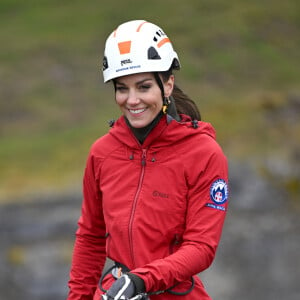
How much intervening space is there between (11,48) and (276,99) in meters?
6.32

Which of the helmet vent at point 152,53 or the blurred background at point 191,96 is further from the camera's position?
the blurred background at point 191,96

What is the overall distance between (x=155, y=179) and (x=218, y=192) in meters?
0.33

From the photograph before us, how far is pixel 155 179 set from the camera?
4.90 metres

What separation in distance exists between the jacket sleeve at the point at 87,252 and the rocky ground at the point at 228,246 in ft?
35.7

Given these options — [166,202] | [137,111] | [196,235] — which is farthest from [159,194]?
[137,111]

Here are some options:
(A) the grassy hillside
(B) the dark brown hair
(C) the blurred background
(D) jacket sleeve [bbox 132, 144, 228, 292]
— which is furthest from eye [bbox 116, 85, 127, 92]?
(A) the grassy hillside

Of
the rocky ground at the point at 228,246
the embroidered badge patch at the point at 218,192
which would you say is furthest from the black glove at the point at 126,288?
the rocky ground at the point at 228,246

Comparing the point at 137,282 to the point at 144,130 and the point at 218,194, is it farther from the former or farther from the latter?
the point at 144,130

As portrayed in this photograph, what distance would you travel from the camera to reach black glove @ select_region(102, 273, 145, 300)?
4555 mm

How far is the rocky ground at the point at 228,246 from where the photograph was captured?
54.9 feet

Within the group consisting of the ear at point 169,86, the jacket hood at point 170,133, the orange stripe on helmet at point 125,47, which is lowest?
the jacket hood at point 170,133

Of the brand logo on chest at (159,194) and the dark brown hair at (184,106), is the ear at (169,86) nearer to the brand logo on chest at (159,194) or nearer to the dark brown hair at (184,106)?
the dark brown hair at (184,106)

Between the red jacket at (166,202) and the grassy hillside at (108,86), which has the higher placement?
the grassy hillside at (108,86)

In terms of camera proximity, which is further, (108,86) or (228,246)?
(108,86)
